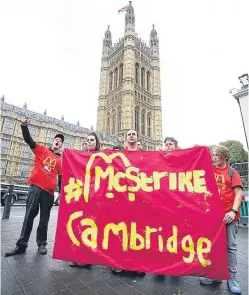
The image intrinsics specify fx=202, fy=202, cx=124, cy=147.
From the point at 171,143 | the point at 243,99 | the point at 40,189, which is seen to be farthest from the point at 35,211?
the point at 243,99

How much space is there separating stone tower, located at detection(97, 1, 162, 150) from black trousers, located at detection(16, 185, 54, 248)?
48.7 metres

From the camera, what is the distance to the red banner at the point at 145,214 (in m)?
2.40

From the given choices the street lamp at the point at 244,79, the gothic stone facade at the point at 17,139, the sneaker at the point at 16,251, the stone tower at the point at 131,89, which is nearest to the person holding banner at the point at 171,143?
the sneaker at the point at 16,251

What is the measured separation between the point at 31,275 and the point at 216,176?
107 inches

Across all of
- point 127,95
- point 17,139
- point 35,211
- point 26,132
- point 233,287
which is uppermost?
point 127,95

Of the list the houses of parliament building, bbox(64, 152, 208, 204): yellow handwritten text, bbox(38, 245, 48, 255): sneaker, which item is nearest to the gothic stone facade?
the houses of parliament building

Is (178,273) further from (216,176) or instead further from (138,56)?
(138,56)

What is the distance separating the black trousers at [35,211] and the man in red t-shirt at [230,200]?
2630mm

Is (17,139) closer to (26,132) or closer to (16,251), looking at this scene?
(26,132)

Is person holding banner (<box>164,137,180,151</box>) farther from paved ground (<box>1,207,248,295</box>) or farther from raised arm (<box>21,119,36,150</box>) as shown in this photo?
raised arm (<box>21,119,36,150</box>)

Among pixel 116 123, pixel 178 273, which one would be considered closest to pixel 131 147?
pixel 178 273

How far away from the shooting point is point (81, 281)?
2457mm

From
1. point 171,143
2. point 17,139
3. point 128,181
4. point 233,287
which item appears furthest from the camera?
point 17,139

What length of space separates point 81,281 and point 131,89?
54227mm
